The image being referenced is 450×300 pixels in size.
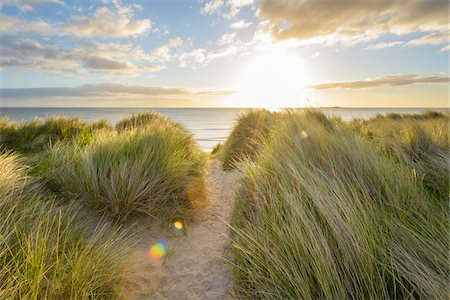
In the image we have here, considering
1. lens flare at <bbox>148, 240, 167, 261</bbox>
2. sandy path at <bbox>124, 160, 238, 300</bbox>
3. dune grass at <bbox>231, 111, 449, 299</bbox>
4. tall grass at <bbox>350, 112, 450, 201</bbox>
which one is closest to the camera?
dune grass at <bbox>231, 111, 449, 299</bbox>

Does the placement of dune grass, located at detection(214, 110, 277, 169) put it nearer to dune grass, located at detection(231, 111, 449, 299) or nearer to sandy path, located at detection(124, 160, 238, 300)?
sandy path, located at detection(124, 160, 238, 300)

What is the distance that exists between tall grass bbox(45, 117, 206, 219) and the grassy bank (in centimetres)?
1

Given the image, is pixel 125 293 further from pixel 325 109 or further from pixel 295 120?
pixel 325 109

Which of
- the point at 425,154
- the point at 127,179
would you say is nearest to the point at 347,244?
the point at 127,179

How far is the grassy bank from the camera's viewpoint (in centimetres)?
174

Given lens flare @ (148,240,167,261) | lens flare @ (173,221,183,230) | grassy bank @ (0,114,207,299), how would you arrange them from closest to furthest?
grassy bank @ (0,114,207,299) → lens flare @ (148,240,167,261) → lens flare @ (173,221,183,230)

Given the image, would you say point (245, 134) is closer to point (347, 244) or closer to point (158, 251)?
point (158, 251)

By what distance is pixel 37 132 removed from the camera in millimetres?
9523

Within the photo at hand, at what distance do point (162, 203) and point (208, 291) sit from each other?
5.06 ft

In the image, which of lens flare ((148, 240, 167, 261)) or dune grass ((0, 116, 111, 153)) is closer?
lens flare ((148, 240, 167, 261))

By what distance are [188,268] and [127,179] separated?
1479 mm

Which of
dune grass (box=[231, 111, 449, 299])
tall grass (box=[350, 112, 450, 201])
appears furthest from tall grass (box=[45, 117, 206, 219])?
tall grass (box=[350, 112, 450, 201])

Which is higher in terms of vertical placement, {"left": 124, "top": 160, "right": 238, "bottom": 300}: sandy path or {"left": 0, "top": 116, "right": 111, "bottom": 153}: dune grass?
{"left": 0, "top": 116, "right": 111, "bottom": 153}: dune grass

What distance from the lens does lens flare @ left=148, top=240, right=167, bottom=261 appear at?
2881mm
